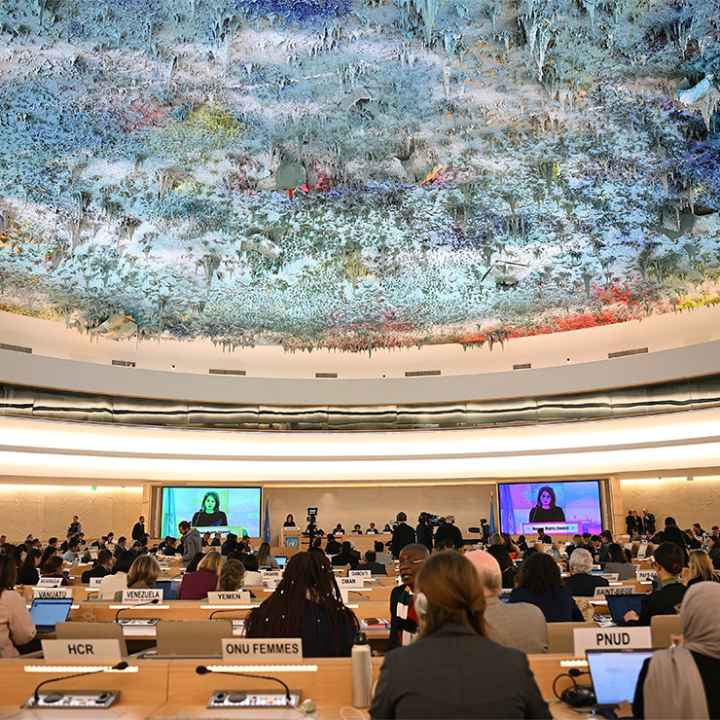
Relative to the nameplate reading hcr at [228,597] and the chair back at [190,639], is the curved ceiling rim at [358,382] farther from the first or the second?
the chair back at [190,639]

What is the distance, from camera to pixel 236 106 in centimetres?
877

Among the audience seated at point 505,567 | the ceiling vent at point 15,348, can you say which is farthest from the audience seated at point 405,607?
the ceiling vent at point 15,348

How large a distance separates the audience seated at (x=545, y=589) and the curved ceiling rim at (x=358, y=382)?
11615 millimetres

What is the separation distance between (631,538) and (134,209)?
12.6 m

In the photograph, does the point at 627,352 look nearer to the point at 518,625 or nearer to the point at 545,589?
the point at 545,589

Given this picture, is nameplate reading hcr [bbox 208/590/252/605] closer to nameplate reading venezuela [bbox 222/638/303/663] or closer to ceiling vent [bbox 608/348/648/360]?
nameplate reading venezuela [bbox 222/638/303/663]

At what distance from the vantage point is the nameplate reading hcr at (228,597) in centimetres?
714

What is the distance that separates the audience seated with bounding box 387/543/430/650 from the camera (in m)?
4.41

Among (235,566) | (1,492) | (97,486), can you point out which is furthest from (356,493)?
(235,566)

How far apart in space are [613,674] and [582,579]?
4.54 metres

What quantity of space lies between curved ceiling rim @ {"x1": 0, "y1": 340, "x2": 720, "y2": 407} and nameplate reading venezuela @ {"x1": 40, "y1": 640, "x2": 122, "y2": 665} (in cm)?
1350

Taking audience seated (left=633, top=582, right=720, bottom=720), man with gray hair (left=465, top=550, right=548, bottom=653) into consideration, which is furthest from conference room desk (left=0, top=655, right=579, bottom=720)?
audience seated (left=633, top=582, right=720, bottom=720)

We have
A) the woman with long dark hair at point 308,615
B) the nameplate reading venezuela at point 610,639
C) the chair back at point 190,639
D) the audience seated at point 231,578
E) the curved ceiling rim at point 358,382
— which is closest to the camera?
the nameplate reading venezuela at point 610,639

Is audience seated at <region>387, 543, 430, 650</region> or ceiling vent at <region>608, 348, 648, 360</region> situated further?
ceiling vent at <region>608, 348, 648, 360</region>
